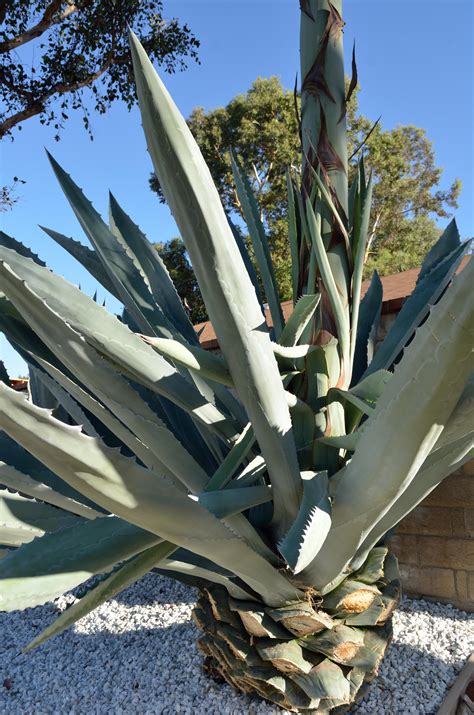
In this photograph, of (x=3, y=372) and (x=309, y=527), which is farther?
(x=3, y=372)

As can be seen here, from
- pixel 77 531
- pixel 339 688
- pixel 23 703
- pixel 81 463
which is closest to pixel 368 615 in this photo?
pixel 339 688

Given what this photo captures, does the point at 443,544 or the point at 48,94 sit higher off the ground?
the point at 48,94

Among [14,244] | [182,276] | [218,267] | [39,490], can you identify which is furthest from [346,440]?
[182,276]

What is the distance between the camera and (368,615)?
144 centimetres

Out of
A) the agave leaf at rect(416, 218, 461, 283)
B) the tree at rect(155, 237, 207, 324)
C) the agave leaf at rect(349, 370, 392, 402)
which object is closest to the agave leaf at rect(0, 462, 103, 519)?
the agave leaf at rect(349, 370, 392, 402)

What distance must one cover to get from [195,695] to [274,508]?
96 cm

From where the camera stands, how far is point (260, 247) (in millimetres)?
1634

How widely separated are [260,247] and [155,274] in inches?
13.9

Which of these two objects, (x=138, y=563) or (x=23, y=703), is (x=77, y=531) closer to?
(x=138, y=563)

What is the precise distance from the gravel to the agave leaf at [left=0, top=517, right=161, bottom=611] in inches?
36.3

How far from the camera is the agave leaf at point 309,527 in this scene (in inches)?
36.4

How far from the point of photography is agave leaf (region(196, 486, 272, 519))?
3.50ft

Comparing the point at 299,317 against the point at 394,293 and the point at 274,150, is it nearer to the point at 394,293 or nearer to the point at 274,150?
the point at 394,293

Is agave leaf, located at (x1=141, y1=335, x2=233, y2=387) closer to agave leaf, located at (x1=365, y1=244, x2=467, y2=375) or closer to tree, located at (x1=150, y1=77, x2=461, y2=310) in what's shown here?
agave leaf, located at (x1=365, y1=244, x2=467, y2=375)
